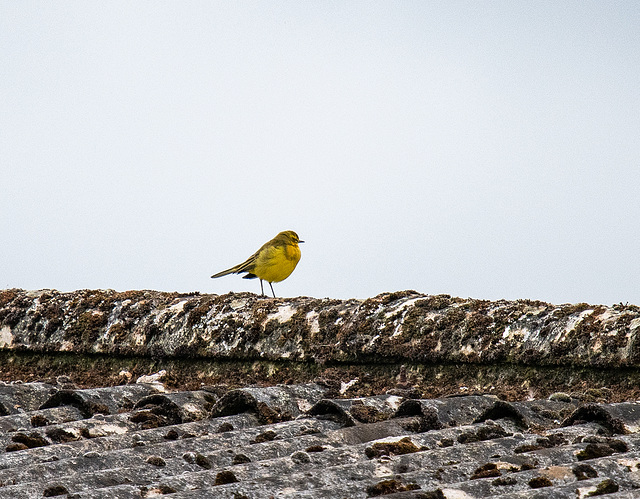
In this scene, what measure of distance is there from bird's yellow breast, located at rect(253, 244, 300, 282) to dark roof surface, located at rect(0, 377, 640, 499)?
4530mm

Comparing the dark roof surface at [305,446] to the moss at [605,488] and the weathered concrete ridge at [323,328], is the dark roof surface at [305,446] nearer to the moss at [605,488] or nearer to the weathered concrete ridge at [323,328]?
the moss at [605,488]

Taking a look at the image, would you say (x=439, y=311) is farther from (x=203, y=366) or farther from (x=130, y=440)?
(x=130, y=440)

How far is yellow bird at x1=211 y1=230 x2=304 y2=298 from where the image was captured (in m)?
9.73

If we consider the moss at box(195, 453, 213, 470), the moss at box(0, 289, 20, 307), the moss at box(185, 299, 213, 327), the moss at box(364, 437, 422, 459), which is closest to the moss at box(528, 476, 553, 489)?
the moss at box(364, 437, 422, 459)

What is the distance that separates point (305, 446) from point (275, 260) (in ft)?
19.6

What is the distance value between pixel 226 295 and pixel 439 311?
82.1 inches

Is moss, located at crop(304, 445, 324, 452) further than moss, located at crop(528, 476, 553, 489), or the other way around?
moss, located at crop(304, 445, 324, 452)

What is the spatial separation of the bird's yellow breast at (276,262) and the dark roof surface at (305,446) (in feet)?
14.9

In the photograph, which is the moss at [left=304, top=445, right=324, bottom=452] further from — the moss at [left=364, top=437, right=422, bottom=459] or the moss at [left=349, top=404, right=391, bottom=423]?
the moss at [left=349, top=404, right=391, bottom=423]

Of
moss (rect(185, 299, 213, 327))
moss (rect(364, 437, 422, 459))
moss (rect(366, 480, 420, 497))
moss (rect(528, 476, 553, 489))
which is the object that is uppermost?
moss (rect(185, 299, 213, 327))

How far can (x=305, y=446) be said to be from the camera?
3807 mm

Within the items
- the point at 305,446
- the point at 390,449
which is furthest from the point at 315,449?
the point at 390,449

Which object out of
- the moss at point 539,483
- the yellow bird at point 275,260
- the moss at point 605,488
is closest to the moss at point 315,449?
the moss at point 539,483

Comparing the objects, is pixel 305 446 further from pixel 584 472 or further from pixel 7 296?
pixel 7 296
